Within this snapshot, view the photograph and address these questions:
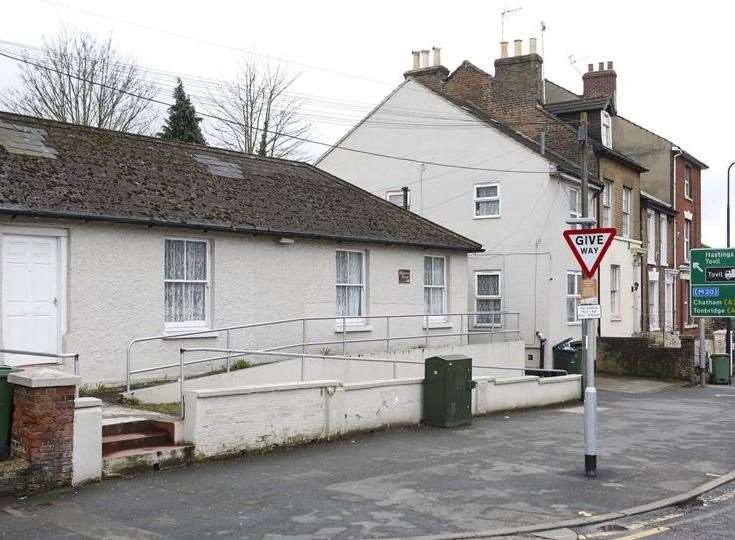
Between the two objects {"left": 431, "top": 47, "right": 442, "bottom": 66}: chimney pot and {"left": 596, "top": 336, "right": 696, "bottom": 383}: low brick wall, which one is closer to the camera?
{"left": 596, "top": 336, "right": 696, "bottom": 383}: low brick wall

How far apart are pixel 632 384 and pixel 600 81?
14908 mm

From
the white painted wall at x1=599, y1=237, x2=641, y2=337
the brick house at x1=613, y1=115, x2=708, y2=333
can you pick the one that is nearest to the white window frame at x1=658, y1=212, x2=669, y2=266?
the brick house at x1=613, y1=115, x2=708, y2=333

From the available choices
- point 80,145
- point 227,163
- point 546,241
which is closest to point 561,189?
point 546,241

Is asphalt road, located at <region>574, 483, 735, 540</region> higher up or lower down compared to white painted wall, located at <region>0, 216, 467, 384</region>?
lower down

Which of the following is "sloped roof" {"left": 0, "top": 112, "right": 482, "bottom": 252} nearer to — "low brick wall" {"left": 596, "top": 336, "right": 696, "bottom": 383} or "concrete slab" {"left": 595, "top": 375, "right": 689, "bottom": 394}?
"concrete slab" {"left": 595, "top": 375, "right": 689, "bottom": 394}

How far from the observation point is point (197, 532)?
747 cm

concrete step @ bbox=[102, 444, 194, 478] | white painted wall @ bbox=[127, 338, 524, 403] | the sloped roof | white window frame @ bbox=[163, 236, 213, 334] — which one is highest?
the sloped roof

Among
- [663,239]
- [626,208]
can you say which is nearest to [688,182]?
[663,239]

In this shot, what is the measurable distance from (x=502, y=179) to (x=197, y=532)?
21190mm

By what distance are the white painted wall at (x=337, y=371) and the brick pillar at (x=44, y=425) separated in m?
3.58

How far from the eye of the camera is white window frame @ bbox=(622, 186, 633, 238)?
31.5 metres

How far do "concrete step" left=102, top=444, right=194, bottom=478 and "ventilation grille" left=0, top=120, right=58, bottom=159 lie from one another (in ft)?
21.9

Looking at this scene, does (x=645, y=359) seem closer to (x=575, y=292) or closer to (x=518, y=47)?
(x=575, y=292)

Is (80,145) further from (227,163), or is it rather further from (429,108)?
(429,108)
